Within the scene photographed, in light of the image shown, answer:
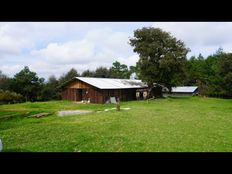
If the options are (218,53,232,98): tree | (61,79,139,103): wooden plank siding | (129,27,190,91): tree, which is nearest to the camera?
(61,79,139,103): wooden plank siding

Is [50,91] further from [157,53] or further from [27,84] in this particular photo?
[157,53]

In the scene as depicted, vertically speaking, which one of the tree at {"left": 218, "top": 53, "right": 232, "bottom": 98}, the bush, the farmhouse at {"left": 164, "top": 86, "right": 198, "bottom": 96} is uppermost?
the tree at {"left": 218, "top": 53, "right": 232, "bottom": 98}

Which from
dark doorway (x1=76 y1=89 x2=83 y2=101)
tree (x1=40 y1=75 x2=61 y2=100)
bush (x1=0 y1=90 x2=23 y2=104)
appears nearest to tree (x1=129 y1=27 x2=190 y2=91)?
dark doorway (x1=76 y1=89 x2=83 y2=101)

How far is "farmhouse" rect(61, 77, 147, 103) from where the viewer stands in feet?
109

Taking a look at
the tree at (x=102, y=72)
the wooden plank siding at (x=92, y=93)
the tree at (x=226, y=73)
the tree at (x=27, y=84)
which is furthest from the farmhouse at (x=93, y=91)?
the tree at (x=226, y=73)

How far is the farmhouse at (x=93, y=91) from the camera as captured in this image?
33.3 metres

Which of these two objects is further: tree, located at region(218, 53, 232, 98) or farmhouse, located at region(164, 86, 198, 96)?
farmhouse, located at region(164, 86, 198, 96)

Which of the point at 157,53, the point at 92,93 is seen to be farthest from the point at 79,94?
the point at 157,53

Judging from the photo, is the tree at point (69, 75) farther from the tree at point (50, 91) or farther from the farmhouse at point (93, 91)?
the farmhouse at point (93, 91)

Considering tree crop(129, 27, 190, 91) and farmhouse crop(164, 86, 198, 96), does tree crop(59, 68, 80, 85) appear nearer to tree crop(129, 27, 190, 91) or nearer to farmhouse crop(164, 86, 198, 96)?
tree crop(129, 27, 190, 91)

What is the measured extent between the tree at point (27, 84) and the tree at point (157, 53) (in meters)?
17.0

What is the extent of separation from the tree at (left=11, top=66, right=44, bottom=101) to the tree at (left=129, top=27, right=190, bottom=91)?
55.8 feet
